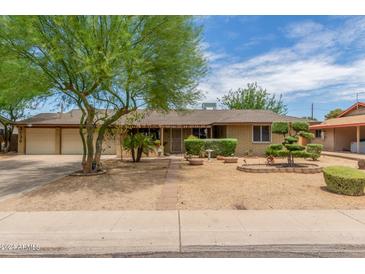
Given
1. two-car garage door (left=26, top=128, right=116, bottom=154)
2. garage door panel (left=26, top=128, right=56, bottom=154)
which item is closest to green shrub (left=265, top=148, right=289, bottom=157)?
two-car garage door (left=26, top=128, right=116, bottom=154)

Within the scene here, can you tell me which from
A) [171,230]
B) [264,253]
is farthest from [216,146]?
[264,253]

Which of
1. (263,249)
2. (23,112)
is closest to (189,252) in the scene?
(263,249)

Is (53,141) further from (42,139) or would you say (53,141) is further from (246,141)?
(246,141)

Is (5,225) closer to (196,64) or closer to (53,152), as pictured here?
(196,64)

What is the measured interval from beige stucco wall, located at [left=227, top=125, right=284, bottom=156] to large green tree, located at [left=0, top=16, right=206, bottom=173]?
915 cm

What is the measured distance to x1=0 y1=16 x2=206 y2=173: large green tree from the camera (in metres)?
8.04

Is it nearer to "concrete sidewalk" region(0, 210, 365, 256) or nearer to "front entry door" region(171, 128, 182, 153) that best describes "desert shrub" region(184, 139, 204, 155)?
"front entry door" region(171, 128, 182, 153)

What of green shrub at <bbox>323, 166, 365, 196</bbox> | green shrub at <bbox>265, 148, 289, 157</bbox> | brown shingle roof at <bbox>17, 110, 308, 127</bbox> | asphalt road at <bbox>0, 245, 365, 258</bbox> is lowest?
asphalt road at <bbox>0, 245, 365, 258</bbox>

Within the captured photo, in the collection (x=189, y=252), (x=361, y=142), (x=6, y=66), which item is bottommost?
(x=189, y=252)

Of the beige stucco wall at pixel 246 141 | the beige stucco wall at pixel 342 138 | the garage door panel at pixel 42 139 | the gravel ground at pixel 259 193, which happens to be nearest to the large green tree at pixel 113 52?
the gravel ground at pixel 259 193

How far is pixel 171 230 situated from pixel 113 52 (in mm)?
5487

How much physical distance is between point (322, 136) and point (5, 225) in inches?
1185

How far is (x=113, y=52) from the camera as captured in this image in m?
7.82

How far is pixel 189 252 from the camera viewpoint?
412 centimetres
